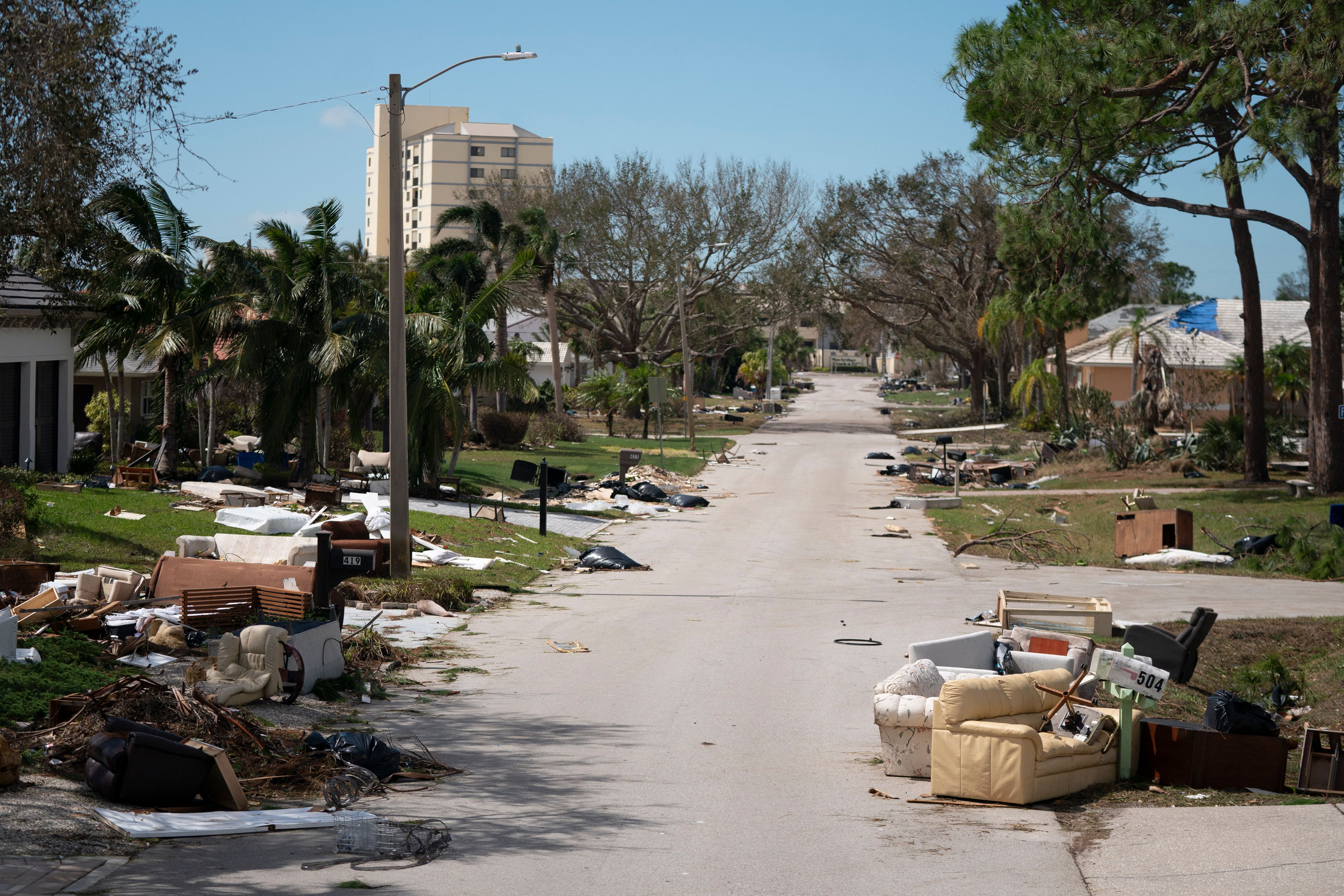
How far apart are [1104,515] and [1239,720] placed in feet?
62.1

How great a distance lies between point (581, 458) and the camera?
4091cm

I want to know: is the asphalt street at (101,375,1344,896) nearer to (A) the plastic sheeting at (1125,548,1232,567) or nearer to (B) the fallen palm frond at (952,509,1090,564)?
(A) the plastic sheeting at (1125,548,1232,567)

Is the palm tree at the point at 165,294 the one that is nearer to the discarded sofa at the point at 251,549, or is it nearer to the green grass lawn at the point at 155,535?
the green grass lawn at the point at 155,535

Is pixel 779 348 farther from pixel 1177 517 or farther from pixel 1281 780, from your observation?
pixel 1281 780

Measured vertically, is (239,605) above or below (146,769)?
above

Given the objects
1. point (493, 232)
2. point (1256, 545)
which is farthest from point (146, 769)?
point (493, 232)

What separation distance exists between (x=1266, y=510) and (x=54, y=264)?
81.4 feet

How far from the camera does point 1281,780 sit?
29.1ft

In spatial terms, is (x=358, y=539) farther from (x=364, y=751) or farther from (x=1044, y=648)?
(x=1044, y=648)

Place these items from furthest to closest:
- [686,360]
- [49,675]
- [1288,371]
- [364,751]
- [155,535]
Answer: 1. [686,360]
2. [1288,371]
3. [155,535]
4. [49,675]
5. [364,751]

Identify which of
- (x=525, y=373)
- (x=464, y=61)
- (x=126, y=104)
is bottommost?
(x=525, y=373)

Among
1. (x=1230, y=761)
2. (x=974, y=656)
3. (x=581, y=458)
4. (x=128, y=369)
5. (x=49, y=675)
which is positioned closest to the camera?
(x=1230, y=761)

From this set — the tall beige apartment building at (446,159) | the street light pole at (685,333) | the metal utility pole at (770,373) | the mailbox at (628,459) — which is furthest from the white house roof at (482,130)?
the mailbox at (628,459)

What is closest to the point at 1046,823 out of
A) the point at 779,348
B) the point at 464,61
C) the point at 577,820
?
the point at 577,820
